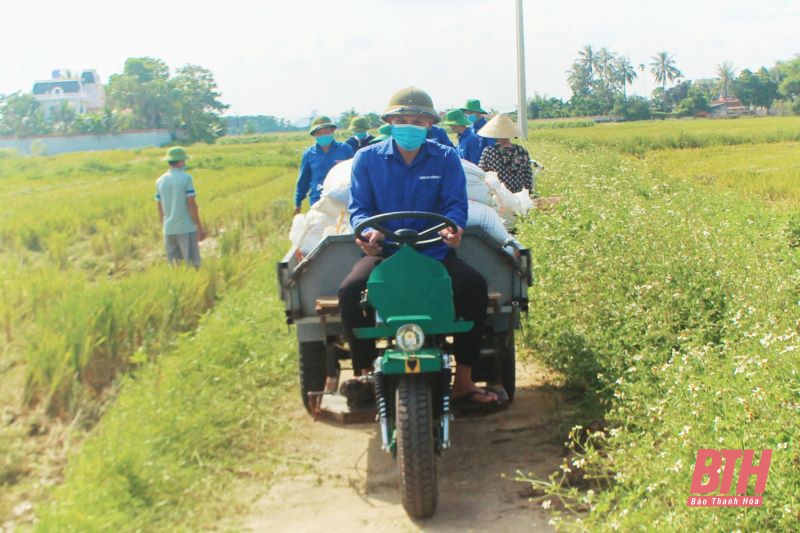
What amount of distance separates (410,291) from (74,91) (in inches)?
4664

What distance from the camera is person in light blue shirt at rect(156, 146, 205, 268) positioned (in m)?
9.30

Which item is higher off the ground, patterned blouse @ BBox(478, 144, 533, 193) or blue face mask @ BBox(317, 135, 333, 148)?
blue face mask @ BBox(317, 135, 333, 148)

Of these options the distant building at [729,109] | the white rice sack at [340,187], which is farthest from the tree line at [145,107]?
the white rice sack at [340,187]

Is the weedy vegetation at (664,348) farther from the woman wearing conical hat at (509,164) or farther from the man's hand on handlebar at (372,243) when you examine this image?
the man's hand on handlebar at (372,243)

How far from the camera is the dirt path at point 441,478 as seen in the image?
414 cm

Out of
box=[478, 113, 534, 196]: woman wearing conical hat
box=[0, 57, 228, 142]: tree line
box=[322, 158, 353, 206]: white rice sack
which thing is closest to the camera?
box=[322, 158, 353, 206]: white rice sack

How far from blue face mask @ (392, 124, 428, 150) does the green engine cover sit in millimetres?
754

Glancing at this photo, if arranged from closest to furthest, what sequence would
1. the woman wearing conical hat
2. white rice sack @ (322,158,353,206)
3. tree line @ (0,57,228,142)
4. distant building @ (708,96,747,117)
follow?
1. white rice sack @ (322,158,353,206)
2. the woman wearing conical hat
3. tree line @ (0,57,228,142)
4. distant building @ (708,96,747,117)

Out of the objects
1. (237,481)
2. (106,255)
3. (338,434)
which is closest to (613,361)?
(338,434)

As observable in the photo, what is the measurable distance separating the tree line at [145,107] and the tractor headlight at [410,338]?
69250 mm

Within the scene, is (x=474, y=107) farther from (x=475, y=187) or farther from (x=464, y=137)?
(x=475, y=187)

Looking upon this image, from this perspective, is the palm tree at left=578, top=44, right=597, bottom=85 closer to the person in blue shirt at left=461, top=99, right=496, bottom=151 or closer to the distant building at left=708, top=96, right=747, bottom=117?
the distant building at left=708, top=96, right=747, bottom=117

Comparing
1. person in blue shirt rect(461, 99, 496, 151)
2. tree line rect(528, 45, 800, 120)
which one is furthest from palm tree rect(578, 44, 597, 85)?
person in blue shirt rect(461, 99, 496, 151)

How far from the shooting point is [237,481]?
15.4 feet
